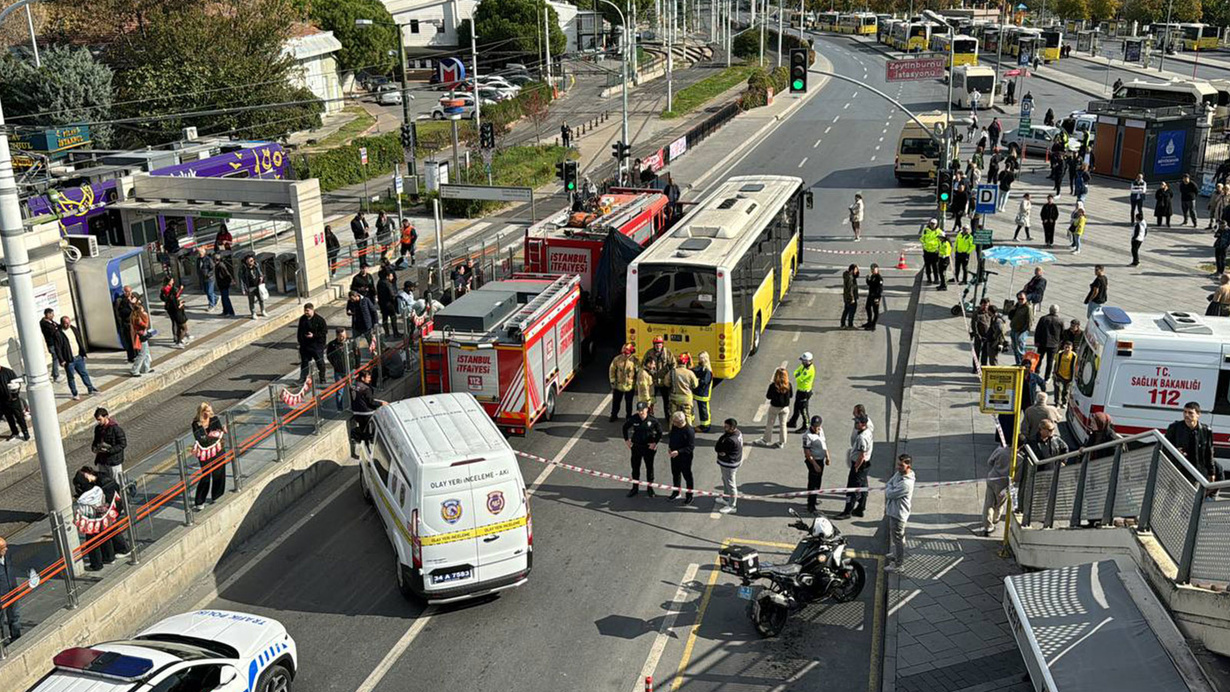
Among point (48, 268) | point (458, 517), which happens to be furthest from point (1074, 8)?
point (458, 517)

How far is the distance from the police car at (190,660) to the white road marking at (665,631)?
390 cm

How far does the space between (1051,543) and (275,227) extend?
73.5 feet

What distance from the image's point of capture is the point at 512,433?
60.6 feet

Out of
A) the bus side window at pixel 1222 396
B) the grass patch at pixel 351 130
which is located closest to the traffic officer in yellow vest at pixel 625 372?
the bus side window at pixel 1222 396

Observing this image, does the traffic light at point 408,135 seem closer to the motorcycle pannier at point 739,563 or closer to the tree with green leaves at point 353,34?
the motorcycle pannier at point 739,563

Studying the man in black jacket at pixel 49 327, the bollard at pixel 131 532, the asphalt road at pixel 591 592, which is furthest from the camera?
the man in black jacket at pixel 49 327

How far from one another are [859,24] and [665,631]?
117 meters

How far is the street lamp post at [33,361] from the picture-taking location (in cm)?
1227

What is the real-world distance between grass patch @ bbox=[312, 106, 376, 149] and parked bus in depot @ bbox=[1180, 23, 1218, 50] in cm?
6880

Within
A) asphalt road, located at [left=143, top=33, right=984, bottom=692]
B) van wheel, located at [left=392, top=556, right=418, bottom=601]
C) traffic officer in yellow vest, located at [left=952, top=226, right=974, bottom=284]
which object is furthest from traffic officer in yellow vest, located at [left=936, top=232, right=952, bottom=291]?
van wheel, located at [left=392, top=556, right=418, bottom=601]

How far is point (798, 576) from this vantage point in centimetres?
1260

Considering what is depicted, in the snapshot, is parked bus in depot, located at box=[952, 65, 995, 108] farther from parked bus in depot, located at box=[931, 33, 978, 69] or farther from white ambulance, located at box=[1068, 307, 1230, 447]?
white ambulance, located at box=[1068, 307, 1230, 447]

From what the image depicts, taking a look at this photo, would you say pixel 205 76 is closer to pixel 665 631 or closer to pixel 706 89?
pixel 706 89

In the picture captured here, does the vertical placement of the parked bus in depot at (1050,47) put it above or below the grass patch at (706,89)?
above
